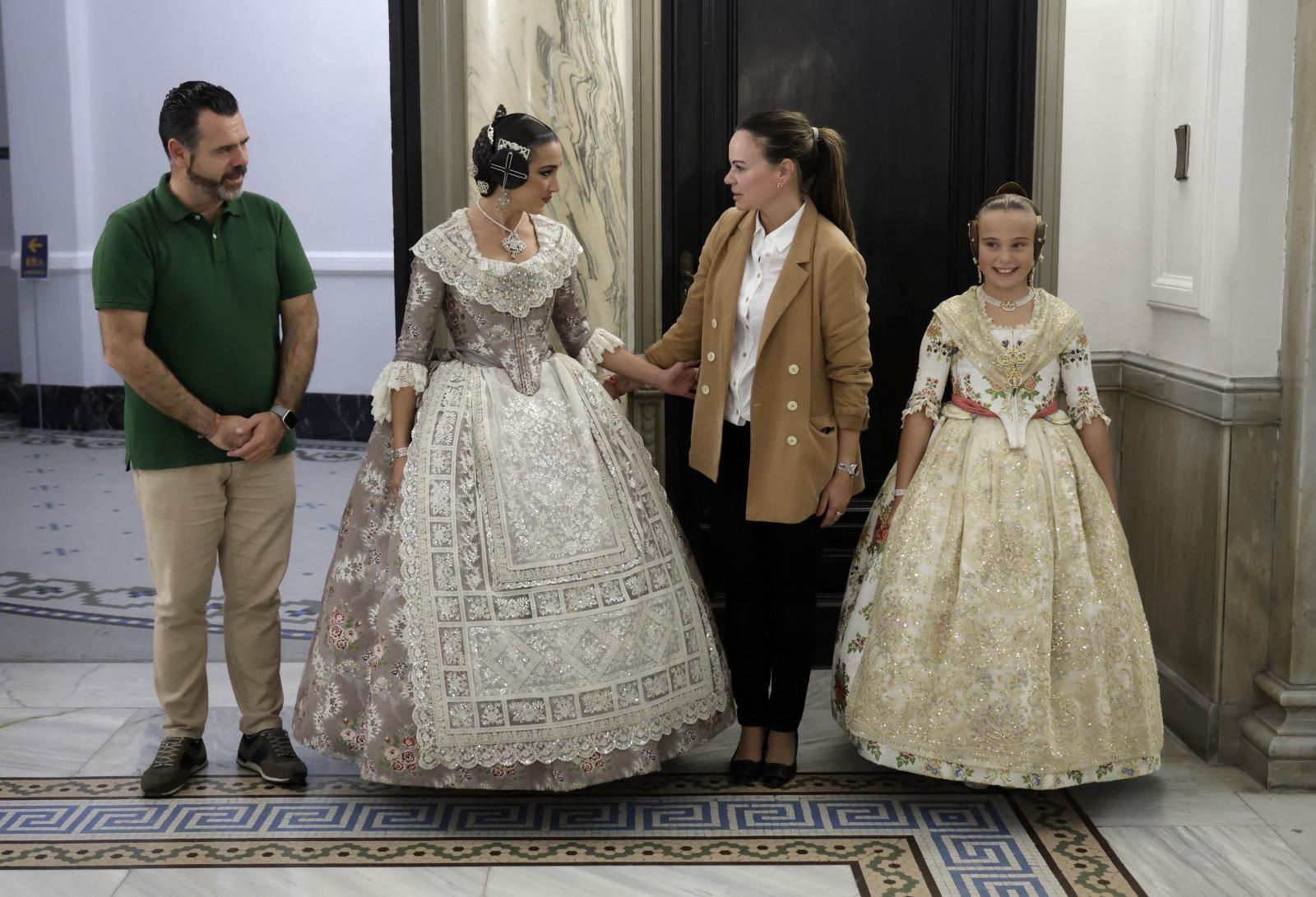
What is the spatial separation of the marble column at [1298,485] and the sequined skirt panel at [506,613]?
4.67ft

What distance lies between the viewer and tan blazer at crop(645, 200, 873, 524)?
3195 mm

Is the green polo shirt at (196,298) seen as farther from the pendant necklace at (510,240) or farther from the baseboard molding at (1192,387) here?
the baseboard molding at (1192,387)

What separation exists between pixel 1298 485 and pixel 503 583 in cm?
196

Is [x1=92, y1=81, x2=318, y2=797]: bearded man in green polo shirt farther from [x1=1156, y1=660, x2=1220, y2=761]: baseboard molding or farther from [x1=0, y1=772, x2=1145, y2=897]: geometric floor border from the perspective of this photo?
[x1=1156, y1=660, x2=1220, y2=761]: baseboard molding

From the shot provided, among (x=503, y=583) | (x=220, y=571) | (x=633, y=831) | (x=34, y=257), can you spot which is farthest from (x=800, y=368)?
(x=34, y=257)

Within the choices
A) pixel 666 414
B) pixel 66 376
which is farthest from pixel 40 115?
pixel 666 414

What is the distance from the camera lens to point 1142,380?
12.9 feet

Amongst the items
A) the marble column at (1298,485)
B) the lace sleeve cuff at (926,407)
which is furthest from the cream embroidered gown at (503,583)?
the marble column at (1298,485)

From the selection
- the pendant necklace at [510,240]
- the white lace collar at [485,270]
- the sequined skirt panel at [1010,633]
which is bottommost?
the sequined skirt panel at [1010,633]

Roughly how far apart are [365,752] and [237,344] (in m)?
1.01

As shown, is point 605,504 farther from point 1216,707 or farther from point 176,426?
point 1216,707

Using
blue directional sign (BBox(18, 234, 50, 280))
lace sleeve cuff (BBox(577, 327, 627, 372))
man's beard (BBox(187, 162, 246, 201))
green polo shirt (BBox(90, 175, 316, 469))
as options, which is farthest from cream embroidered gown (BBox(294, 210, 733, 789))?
blue directional sign (BBox(18, 234, 50, 280))

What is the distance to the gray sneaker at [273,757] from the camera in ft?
11.1

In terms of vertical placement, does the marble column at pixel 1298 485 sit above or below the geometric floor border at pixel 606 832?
above
